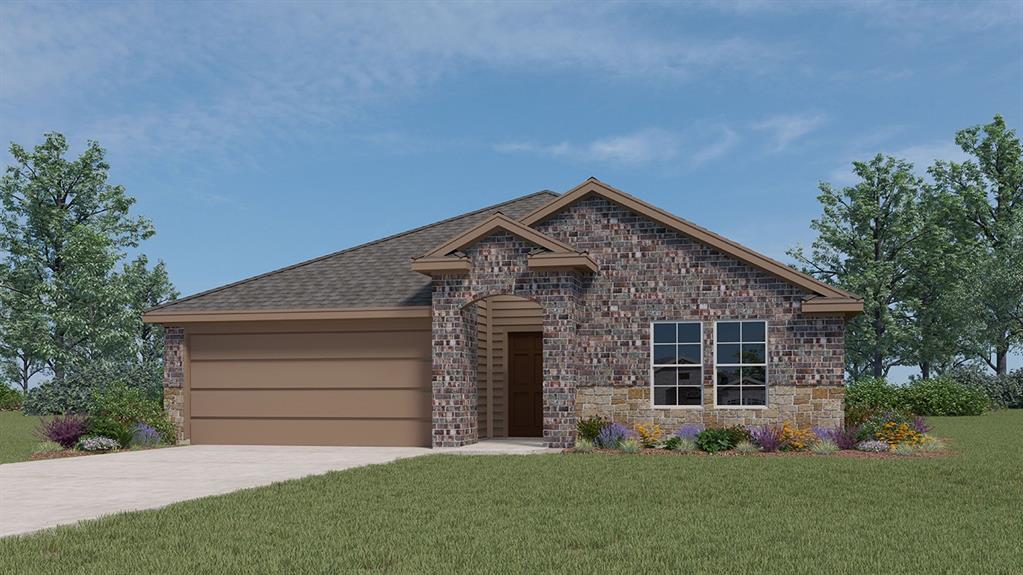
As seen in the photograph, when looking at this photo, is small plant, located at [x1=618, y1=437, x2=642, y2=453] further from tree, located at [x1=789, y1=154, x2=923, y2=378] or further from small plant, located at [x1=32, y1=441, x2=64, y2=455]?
tree, located at [x1=789, y1=154, x2=923, y2=378]

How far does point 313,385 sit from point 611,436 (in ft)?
23.2

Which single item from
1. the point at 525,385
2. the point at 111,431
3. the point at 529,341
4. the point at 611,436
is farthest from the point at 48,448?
the point at 611,436

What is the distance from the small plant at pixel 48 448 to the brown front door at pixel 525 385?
9926mm

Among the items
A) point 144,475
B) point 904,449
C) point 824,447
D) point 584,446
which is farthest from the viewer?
point 584,446

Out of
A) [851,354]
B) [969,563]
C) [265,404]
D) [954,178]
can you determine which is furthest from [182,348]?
[954,178]

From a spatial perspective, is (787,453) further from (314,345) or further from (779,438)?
(314,345)

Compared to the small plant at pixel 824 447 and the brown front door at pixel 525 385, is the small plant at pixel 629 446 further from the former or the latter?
the brown front door at pixel 525 385

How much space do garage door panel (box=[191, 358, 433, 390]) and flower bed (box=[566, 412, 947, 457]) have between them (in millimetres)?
4141

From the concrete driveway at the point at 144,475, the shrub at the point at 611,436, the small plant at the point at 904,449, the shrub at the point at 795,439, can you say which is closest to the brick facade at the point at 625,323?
the shrub at the point at 795,439

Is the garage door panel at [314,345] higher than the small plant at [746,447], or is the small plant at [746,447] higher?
the garage door panel at [314,345]

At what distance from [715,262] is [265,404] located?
10569 millimetres

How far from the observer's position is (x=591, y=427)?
65.1ft

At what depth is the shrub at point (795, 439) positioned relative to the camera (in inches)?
752

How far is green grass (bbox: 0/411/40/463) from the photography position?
20.6 meters
